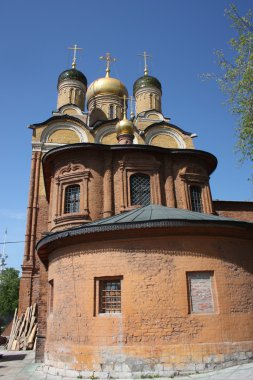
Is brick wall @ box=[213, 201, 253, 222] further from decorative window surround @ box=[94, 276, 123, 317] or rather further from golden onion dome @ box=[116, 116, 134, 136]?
decorative window surround @ box=[94, 276, 123, 317]

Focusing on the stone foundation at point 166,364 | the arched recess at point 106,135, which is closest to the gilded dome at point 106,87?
the arched recess at point 106,135

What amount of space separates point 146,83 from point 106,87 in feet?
10.6

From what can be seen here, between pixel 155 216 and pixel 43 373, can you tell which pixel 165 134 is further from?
pixel 43 373

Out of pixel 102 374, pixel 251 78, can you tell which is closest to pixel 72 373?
pixel 102 374

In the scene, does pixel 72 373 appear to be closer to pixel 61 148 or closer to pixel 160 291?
pixel 160 291

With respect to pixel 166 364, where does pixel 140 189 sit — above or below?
above

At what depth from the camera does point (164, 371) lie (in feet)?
24.6

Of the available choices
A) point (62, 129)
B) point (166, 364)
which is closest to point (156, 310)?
point (166, 364)

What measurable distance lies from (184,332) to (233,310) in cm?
138


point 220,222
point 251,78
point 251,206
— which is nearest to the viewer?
point 220,222

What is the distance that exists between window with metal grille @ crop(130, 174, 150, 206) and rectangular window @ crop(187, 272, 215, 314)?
18.5ft

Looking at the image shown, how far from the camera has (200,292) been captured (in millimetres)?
8344

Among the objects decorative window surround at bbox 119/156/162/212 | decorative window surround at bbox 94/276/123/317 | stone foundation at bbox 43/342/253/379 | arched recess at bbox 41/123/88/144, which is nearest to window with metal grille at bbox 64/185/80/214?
decorative window surround at bbox 119/156/162/212

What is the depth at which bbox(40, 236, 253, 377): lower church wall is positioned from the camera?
25.4ft
